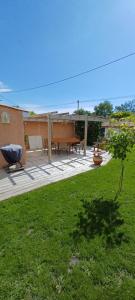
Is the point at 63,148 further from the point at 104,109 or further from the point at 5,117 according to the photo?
the point at 104,109

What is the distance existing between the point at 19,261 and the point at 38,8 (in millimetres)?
9517

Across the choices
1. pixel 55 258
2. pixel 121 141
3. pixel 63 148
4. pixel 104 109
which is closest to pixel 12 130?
pixel 63 148

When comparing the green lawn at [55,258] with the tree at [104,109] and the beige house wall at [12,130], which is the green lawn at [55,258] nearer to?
the beige house wall at [12,130]

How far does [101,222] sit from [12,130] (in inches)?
221

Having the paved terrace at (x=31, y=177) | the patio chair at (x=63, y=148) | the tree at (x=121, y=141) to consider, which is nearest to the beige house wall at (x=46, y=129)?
the patio chair at (x=63, y=148)

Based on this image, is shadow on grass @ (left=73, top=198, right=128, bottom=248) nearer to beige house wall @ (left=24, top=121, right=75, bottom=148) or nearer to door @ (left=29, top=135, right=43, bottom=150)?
door @ (left=29, top=135, right=43, bottom=150)

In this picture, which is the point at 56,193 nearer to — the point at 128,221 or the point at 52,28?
the point at 128,221

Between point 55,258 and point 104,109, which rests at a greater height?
point 104,109

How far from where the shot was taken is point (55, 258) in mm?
2135

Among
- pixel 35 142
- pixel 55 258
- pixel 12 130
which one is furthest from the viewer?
pixel 35 142

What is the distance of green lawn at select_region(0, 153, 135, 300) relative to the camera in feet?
5.65

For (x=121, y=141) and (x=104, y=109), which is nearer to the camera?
(x=121, y=141)

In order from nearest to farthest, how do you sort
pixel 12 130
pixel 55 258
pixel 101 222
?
pixel 55 258 < pixel 101 222 < pixel 12 130

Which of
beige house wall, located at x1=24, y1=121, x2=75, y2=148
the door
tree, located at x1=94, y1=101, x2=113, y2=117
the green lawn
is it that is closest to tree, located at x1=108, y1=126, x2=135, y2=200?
the green lawn
